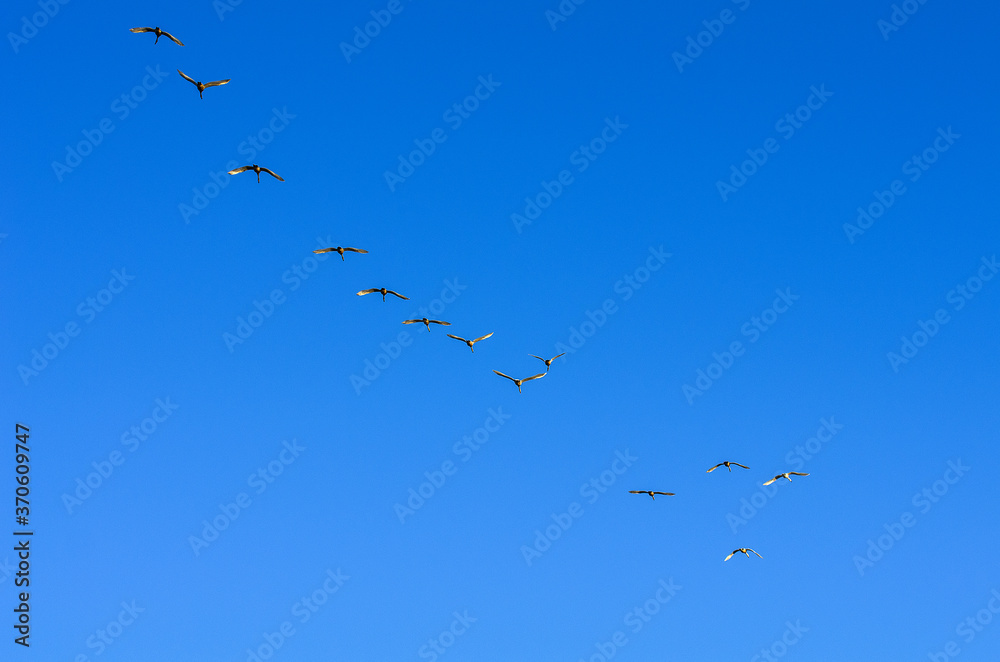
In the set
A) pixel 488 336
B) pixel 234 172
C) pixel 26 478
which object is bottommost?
pixel 26 478

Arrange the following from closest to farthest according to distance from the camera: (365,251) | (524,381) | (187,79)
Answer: (187,79), (365,251), (524,381)

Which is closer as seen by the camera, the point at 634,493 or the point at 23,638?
the point at 23,638

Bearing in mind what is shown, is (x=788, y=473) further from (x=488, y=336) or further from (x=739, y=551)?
(x=488, y=336)

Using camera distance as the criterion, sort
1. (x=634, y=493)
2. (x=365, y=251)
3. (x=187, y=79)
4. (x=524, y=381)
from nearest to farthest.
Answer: (x=187, y=79), (x=365, y=251), (x=524, y=381), (x=634, y=493)

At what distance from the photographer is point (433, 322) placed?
77.7 m

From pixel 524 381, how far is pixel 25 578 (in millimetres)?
33772

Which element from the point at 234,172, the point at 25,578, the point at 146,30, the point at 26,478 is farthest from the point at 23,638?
the point at 146,30

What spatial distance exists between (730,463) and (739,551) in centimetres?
678

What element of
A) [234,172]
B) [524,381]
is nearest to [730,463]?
[524,381]

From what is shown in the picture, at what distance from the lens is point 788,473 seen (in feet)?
310

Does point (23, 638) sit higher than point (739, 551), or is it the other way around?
point (739, 551)

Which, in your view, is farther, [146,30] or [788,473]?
[788,473]

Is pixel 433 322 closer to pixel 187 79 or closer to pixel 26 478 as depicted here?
pixel 187 79

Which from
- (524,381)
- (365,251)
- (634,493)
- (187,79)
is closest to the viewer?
(187,79)
